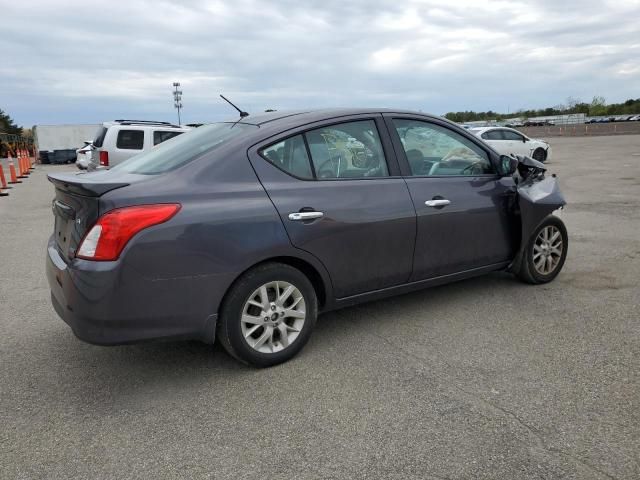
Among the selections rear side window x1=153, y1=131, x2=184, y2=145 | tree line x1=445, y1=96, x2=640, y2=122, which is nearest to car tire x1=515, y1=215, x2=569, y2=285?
rear side window x1=153, y1=131, x2=184, y2=145

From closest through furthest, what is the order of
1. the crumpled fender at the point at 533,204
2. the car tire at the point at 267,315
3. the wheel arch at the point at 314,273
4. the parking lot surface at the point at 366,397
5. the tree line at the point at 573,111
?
1. the parking lot surface at the point at 366,397
2. the car tire at the point at 267,315
3. the wheel arch at the point at 314,273
4. the crumpled fender at the point at 533,204
5. the tree line at the point at 573,111

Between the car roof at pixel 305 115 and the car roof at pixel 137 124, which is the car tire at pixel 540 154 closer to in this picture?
the car roof at pixel 137 124

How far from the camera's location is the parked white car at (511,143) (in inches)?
736

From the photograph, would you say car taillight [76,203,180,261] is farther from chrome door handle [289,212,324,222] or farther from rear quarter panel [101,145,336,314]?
chrome door handle [289,212,324,222]

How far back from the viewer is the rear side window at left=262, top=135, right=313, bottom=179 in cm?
346

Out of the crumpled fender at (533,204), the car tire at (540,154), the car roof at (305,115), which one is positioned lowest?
the crumpled fender at (533,204)

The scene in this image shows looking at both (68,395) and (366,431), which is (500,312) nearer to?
(366,431)

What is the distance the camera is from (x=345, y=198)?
360 centimetres

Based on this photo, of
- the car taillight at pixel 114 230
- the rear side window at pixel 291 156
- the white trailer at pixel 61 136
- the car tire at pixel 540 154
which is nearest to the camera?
the car taillight at pixel 114 230

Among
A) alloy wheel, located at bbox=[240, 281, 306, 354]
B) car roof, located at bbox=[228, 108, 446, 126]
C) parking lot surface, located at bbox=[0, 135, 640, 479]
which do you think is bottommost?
parking lot surface, located at bbox=[0, 135, 640, 479]

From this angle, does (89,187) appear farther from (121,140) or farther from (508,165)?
(121,140)

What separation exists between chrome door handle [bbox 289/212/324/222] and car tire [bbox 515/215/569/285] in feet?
7.30

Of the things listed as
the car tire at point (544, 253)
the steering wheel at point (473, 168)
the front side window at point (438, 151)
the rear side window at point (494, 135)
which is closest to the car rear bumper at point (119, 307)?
the front side window at point (438, 151)

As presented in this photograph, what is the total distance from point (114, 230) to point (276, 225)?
932 millimetres
